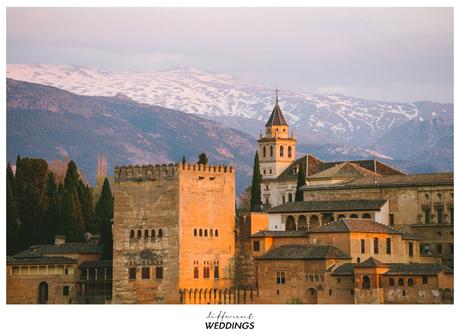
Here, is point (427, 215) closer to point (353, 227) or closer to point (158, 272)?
point (353, 227)

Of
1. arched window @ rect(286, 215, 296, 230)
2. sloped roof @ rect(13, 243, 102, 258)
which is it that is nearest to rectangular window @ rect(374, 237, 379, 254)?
arched window @ rect(286, 215, 296, 230)

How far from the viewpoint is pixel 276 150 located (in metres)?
108

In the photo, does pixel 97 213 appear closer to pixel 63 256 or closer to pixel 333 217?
pixel 63 256

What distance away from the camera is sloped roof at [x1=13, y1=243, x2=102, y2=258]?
79.4 meters

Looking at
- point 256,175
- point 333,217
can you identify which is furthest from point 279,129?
point 333,217

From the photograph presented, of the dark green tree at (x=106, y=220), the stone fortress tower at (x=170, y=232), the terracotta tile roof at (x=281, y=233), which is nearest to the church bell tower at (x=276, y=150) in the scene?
the dark green tree at (x=106, y=220)

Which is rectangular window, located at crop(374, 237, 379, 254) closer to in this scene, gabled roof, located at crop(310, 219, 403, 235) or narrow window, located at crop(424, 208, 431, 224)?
gabled roof, located at crop(310, 219, 403, 235)

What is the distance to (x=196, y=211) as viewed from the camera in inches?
2931

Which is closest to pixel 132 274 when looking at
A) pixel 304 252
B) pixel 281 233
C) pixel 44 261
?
pixel 44 261

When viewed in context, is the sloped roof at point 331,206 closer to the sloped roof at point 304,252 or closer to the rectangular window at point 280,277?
the sloped roof at point 304,252

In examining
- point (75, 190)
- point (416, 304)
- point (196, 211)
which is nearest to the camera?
point (416, 304)

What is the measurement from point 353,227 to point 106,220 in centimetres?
1511

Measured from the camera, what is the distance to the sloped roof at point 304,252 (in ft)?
235
